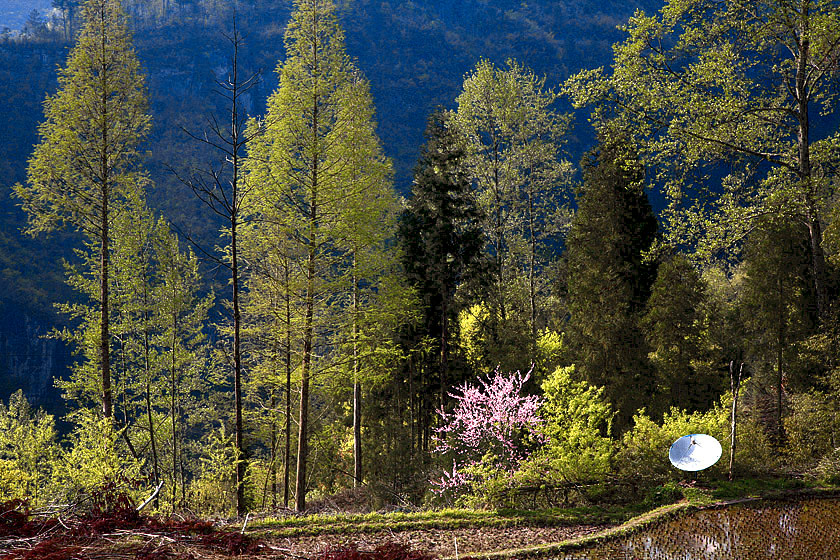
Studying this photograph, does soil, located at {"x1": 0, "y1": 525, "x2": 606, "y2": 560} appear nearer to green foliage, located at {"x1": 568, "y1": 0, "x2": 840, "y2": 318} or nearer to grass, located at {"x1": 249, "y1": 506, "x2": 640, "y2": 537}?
grass, located at {"x1": 249, "y1": 506, "x2": 640, "y2": 537}

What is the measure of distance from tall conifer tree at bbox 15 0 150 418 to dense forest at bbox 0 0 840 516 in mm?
52

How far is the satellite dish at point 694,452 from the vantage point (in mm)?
8508

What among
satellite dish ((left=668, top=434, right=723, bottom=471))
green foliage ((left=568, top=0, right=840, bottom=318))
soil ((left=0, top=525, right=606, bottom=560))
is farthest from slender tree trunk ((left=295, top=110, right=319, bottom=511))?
satellite dish ((left=668, top=434, right=723, bottom=471))

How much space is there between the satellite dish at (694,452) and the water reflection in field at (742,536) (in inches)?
26.9

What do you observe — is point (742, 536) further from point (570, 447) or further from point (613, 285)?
point (613, 285)

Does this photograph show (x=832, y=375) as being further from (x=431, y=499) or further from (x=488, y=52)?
(x=488, y=52)

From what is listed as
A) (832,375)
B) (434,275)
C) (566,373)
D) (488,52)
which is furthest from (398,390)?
(488,52)

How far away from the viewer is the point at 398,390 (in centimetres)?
2020

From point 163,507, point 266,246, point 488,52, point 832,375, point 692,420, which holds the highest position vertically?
point 488,52

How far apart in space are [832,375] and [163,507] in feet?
41.8

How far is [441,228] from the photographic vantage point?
15586 mm

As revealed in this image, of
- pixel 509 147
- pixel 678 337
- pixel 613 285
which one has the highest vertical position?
pixel 509 147

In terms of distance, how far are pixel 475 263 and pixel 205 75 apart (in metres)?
176

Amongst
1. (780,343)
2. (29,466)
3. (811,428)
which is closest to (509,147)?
(780,343)
